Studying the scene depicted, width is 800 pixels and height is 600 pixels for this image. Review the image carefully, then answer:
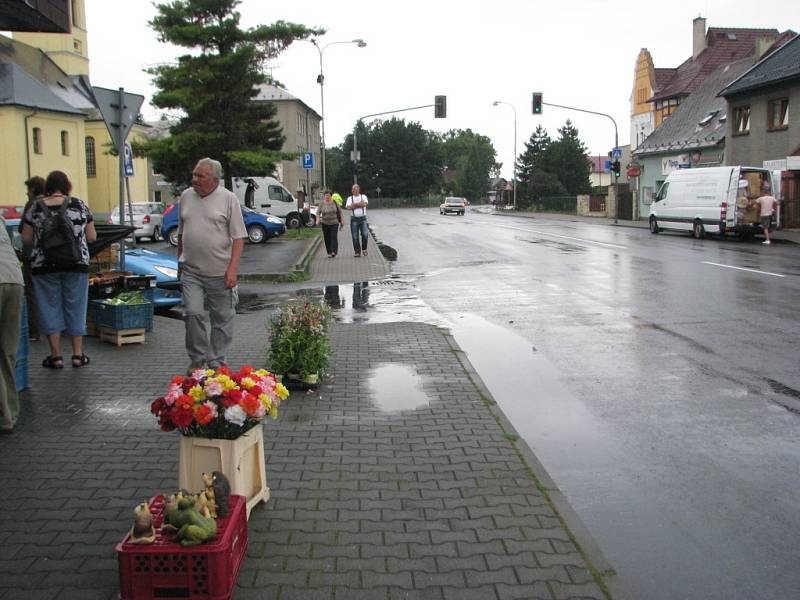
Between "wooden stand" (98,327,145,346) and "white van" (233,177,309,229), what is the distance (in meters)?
28.9

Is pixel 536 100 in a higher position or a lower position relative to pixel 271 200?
higher

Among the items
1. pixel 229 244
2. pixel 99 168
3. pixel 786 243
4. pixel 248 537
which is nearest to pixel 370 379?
pixel 229 244

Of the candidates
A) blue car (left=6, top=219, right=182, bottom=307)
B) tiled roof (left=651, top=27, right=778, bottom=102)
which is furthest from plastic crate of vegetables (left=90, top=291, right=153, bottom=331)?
tiled roof (left=651, top=27, right=778, bottom=102)

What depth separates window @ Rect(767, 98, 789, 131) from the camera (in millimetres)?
34219

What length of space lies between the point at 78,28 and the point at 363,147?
61753 mm

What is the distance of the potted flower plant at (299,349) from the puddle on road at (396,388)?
Answer: 555 millimetres

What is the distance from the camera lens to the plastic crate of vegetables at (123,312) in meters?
9.17

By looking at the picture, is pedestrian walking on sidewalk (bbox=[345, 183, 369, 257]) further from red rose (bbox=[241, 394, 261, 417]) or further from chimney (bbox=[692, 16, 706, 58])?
chimney (bbox=[692, 16, 706, 58])

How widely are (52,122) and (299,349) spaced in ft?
160

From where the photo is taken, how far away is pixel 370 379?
7.70 m

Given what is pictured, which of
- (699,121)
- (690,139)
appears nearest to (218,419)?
(690,139)

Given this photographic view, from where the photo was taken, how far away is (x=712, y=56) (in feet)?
195

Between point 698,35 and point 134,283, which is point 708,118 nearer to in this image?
point 698,35

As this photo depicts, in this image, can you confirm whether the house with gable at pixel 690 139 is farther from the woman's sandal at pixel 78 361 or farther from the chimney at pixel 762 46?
the woman's sandal at pixel 78 361
